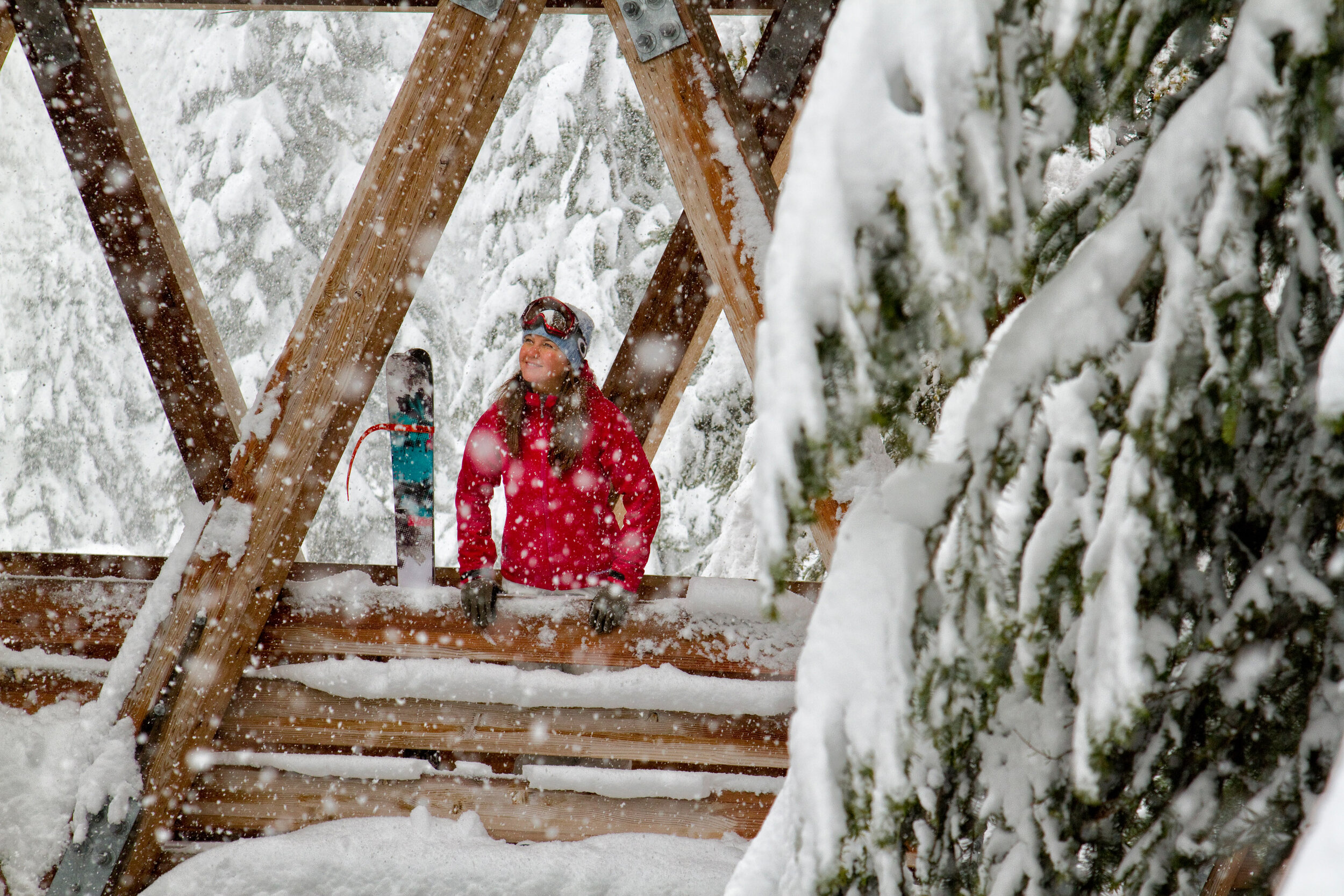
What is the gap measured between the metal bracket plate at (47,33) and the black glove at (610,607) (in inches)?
112

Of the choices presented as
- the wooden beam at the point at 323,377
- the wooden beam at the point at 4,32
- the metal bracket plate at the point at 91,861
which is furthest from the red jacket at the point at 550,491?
the wooden beam at the point at 4,32

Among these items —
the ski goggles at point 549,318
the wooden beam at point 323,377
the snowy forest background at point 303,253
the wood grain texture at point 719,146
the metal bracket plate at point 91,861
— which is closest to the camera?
the wood grain texture at point 719,146

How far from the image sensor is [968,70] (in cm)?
88

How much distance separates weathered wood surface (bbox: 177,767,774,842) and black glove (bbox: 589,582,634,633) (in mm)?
708

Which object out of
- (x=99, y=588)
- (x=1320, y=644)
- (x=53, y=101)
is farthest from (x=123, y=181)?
(x=1320, y=644)

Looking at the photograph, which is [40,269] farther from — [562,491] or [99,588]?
[562,491]

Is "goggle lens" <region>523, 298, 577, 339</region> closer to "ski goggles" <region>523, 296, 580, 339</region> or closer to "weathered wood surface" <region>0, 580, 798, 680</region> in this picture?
"ski goggles" <region>523, 296, 580, 339</region>

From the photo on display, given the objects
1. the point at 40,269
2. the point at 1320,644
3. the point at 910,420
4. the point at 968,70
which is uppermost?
the point at 40,269

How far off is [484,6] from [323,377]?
3.88 feet

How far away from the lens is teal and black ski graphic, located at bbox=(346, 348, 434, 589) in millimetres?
3330

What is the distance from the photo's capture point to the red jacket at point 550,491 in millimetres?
3303

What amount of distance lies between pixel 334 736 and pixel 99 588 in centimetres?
109

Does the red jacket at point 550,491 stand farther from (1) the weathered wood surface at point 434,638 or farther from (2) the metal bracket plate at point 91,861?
(2) the metal bracket plate at point 91,861

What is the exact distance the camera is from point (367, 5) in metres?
3.88
